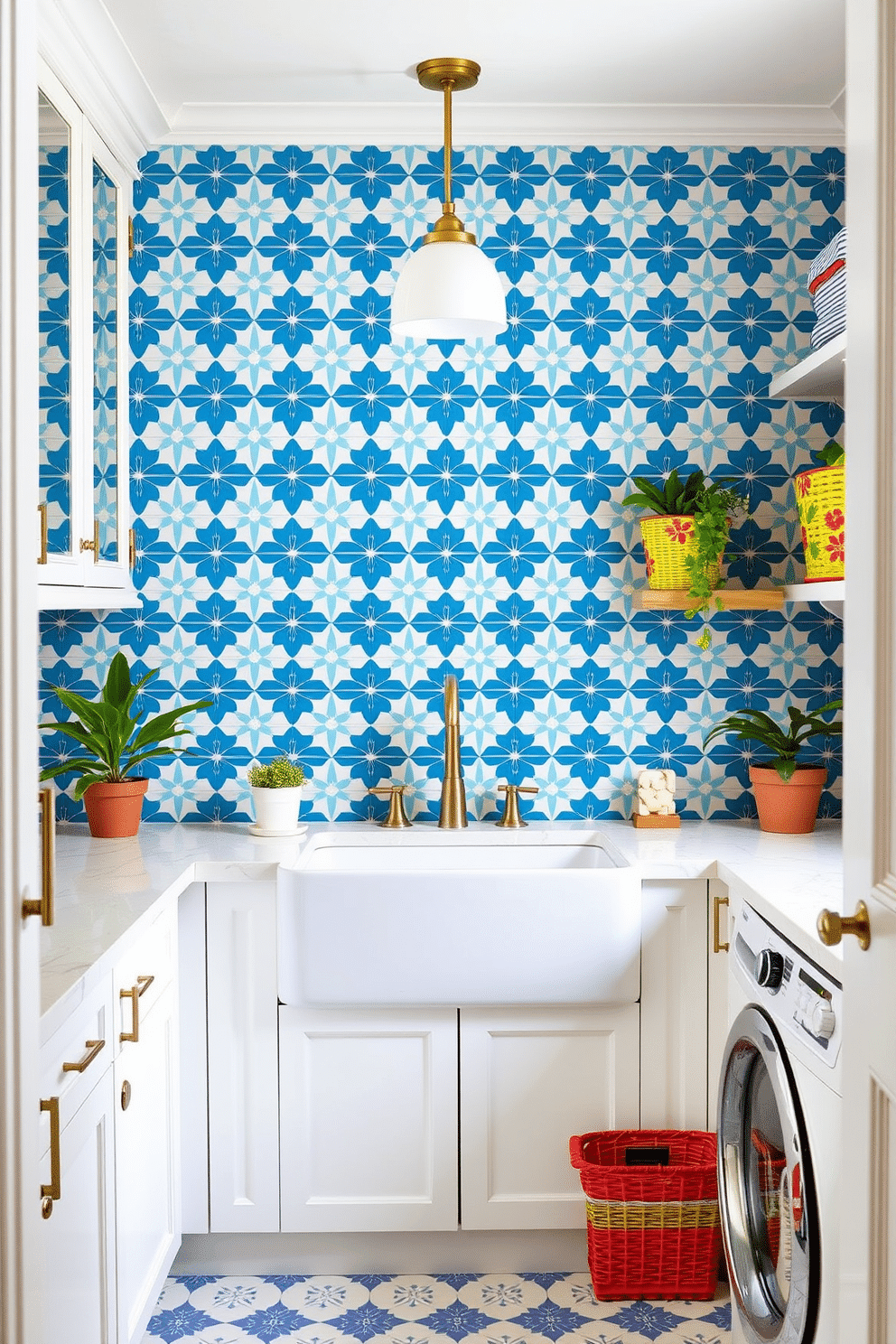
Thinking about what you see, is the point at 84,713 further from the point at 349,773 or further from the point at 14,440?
the point at 14,440

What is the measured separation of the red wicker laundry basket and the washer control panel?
0.47 meters

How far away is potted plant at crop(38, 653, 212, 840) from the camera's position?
2506mm

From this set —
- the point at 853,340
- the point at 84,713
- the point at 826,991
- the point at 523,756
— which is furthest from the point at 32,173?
the point at 523,756

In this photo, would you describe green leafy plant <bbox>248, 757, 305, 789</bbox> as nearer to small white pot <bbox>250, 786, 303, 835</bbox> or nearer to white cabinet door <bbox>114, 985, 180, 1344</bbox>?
small white pot <bbox>250, 786, 303, 835</bbox>

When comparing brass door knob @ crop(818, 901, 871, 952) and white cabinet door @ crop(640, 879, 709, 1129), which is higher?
brass door knob @ crop(818, 901, 871, 952)

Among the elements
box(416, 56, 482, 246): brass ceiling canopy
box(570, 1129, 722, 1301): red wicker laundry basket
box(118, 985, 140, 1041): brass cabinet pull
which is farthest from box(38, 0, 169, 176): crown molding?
box(570, 1129, 722, 1301): red wicker laundry basket

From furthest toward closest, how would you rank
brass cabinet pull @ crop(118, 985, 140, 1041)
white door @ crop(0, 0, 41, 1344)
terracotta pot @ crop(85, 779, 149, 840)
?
terracotta pot @ crop(85, 779, 149, 840), brass cabinet pull @ crop(118, 985, 140, 1041), white door @ crop(0, 0, 41, 1344)

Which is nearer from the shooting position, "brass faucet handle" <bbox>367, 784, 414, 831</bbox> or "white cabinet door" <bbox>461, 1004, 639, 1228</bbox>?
"white cabinet door" <bbox>461, 1004, 639, 1228</bbox>

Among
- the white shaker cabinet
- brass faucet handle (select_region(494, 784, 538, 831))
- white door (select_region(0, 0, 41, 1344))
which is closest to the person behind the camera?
white door (select_region(0, 0, 41, 1344))

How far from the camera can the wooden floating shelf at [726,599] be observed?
8.86ft

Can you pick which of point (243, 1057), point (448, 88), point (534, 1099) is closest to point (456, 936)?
point (534, 1099)

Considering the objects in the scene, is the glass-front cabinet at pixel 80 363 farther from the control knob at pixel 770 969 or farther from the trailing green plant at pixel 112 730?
the control knob at pixel 770 969

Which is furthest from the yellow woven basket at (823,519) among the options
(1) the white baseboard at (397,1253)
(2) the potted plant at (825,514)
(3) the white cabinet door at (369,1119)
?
(1) the white baseboard at (397,1253)

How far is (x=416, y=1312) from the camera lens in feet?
7.50
